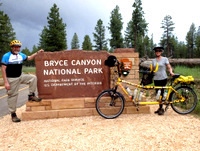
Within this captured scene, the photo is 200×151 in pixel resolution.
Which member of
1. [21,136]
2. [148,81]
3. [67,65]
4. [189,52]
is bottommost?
[21,136]

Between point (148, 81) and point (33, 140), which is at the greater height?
point (148, 81)

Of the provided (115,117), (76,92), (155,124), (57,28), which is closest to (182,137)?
(155,124)

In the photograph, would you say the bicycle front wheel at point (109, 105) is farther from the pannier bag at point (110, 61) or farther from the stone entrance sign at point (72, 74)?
the pannier bag at point (110, 61)

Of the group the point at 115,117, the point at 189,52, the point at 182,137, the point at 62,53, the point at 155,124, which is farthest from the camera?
the point at 189,52

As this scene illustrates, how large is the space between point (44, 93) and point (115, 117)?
222 centimetres

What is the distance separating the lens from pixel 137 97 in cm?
431

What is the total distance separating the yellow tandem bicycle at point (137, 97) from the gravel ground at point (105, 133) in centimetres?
28

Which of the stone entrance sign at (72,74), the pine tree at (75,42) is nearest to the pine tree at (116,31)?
the pine tree at (75,42)

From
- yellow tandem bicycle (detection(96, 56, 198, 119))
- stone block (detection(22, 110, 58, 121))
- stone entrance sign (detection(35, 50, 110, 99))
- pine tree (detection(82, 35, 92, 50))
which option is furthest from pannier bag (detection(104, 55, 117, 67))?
pine tree (detection(82, 35, 92, 50))

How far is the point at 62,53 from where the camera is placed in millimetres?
4555

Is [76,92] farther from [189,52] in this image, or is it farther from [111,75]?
[189,52]

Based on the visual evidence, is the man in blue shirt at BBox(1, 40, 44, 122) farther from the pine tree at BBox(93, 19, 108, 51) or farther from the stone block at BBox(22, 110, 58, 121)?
the pine tree at BBox(93, 19, 108, 51)

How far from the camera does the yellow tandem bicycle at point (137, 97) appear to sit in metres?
4.19

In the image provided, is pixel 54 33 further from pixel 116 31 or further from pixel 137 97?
pixel 137 97
